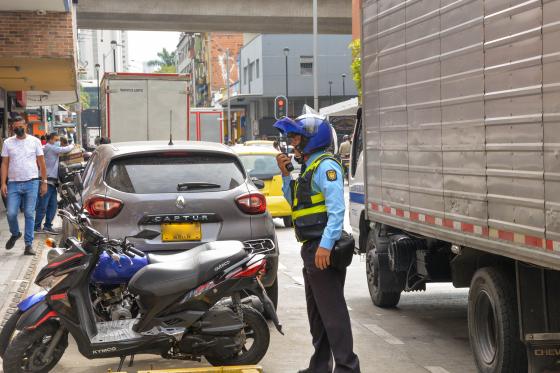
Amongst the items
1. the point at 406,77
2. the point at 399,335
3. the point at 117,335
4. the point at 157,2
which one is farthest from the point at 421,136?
the point at 157,2

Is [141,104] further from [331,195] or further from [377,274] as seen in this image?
[331,195]

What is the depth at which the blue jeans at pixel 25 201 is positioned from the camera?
13.3 meters

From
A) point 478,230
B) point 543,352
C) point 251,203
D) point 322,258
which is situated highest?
point 251,203

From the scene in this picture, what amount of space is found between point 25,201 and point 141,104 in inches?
418

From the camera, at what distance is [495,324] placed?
20.7ft

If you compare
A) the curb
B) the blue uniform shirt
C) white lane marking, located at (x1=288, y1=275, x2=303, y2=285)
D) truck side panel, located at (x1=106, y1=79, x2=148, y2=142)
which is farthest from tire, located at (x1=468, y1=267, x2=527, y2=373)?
truck side panel, located at (x1=106, y1=79, x2=148, y2=142)

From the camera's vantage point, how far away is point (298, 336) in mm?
8430

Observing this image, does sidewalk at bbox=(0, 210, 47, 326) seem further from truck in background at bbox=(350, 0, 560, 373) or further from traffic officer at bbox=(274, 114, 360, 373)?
truck in background at bbox=(350, 0, 560, 373)

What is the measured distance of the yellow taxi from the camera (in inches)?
725

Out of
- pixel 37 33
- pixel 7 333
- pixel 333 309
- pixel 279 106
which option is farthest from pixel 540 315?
pixel 279 106

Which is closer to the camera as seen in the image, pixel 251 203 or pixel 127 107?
pixel 251 203

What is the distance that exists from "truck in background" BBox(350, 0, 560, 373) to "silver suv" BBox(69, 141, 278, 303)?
51.2 inches

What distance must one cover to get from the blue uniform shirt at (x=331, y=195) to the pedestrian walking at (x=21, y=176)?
7.90 meters

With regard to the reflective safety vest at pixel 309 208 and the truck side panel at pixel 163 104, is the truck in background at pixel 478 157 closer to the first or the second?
the reflective safety vest at pixel 309 208
